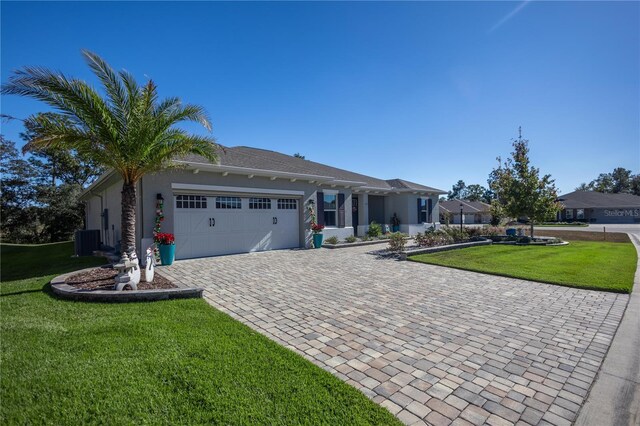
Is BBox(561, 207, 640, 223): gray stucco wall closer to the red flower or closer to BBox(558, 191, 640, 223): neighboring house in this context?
BBox(558, 191, 640, 223): neighboring house

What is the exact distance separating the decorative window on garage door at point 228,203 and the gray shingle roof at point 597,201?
2056 inches

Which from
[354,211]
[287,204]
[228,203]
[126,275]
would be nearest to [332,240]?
[287,204]

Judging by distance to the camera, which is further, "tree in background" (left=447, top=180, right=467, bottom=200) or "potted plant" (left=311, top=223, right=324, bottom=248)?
"tree in background" (left=447, top=180, right=467, bottom=200)

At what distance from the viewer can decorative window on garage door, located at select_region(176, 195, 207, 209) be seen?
10.5 metres

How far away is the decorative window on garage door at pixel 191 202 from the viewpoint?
10477 mm

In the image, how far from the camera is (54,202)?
90.4ft

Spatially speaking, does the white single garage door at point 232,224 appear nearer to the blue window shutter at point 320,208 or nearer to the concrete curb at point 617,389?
Answer: the blue window shutter at point 320,208

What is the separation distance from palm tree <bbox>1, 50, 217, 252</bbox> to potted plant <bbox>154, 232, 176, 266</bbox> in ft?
8.23

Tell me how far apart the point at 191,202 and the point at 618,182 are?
92561mm

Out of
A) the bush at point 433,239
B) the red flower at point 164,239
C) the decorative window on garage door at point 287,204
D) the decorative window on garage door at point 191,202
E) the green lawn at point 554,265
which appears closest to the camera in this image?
the green lawn at point 554,265

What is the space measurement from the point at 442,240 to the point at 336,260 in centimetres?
601

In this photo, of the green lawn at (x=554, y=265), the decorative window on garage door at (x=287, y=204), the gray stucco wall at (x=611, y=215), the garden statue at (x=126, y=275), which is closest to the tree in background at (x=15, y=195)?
the decorative window on garage door at (x=287, y=204)

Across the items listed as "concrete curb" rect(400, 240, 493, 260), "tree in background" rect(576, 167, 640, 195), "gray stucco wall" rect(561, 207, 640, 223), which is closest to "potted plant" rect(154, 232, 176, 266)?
"concrete curb" rect(400, 240, 493, 260)

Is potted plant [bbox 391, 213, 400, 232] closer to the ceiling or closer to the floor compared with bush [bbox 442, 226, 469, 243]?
closer to the ceiling
